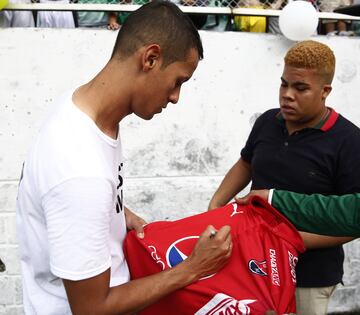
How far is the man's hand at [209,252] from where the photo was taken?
1.65 metres

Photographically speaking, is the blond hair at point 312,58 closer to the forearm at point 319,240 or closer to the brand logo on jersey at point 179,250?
the forearm at point 319,240

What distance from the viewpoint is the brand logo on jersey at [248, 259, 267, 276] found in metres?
1.78

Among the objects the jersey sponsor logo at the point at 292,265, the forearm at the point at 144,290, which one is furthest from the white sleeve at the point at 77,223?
the jersey sponsor logo at the point at 292,265

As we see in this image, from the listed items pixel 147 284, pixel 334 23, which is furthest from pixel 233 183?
pixel 334 23

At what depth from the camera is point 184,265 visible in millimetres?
1647

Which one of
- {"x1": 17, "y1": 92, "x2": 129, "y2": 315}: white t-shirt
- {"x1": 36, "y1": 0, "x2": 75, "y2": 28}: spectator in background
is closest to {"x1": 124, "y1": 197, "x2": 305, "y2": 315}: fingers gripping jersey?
{"x1": 17, "y1": 92, "x2": 129, "y2": 315}: white t-shirt

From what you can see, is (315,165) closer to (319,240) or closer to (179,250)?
(319,240)

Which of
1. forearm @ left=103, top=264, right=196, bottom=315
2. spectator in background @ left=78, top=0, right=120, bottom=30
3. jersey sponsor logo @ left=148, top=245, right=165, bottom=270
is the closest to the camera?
forearm @ left=103, top=264, right=196, bottom=315

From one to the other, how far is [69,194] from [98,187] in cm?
8

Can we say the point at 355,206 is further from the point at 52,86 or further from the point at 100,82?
the point at 52,86

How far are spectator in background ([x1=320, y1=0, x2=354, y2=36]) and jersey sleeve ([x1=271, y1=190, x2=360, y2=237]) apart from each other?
2.44 meters

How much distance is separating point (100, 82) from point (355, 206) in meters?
1.08

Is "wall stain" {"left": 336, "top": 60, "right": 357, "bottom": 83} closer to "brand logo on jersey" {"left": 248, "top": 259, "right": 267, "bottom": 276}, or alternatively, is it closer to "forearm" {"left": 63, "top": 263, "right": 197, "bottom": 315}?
"brand logo on jersey" {"left": 248, "top": 259, "right": 267, "bottom": 276}

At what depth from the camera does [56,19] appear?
384 centimetres
